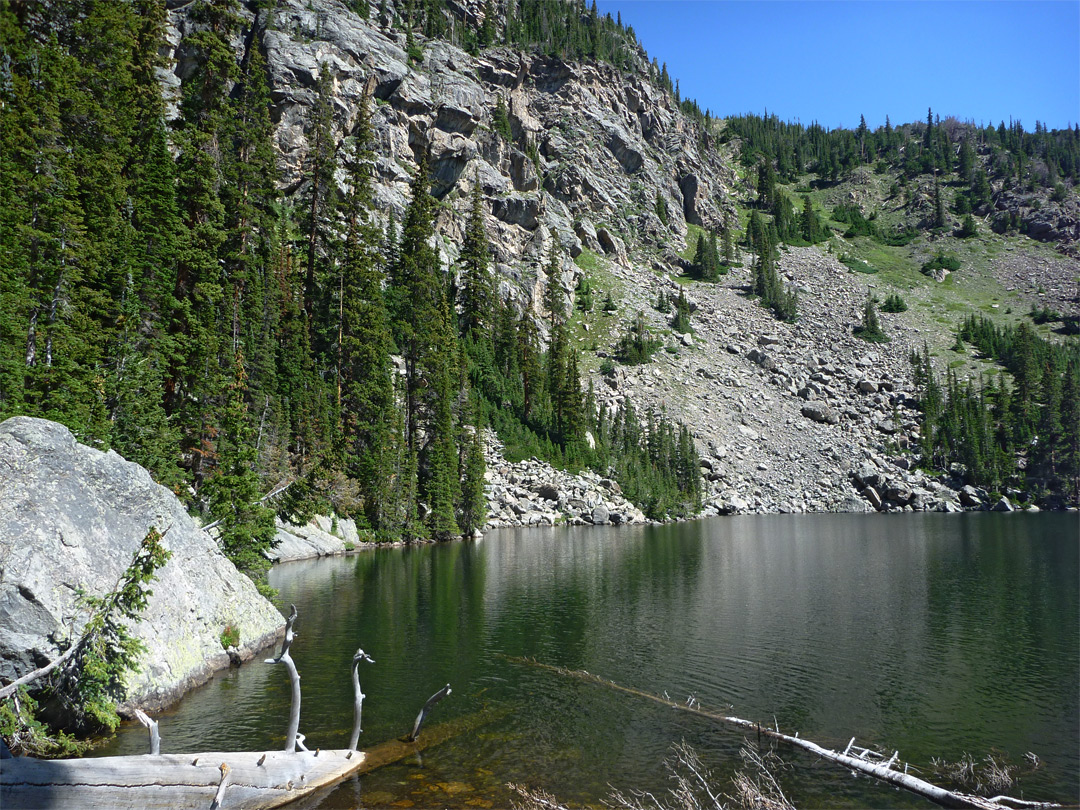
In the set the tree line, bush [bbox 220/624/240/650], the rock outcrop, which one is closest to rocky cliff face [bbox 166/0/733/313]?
the rock outcrop

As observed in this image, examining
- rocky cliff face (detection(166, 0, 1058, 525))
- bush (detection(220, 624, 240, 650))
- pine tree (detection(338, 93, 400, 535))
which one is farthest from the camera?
rocky cliff face (detection(166, 0, 1058, 525))

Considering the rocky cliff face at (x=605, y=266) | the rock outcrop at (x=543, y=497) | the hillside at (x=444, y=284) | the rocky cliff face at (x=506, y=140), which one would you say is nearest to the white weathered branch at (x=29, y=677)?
the hillside at (x=444, y=284)

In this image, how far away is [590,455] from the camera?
97250mm

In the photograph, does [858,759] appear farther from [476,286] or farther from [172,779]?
[476,286]

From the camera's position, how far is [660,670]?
21.2m

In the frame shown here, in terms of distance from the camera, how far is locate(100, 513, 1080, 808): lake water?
13875mm

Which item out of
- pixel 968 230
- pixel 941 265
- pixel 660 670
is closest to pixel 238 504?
pixel 660 670

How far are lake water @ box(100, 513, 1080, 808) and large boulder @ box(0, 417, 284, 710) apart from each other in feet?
4.79

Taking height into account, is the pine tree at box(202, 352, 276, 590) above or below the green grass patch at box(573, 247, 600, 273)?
below

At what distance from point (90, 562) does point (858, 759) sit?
18.8m

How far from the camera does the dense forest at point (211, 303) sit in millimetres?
26531

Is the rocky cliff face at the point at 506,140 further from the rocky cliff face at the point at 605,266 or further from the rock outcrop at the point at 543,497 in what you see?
the rock outcrop at the point at 543,497

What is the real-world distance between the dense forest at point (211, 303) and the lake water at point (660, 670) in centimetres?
806

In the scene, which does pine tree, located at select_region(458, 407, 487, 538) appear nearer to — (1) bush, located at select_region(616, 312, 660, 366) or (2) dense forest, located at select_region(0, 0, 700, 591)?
(2) dense forest, located at select_region(0, 0, 700, 591)
